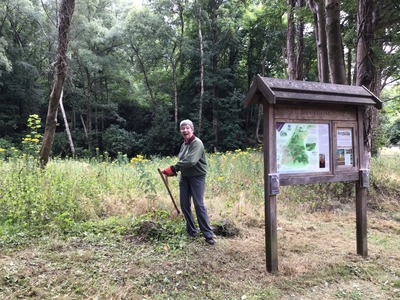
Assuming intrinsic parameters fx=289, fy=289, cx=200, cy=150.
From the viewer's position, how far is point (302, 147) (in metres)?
3.76

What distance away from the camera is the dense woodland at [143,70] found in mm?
21125

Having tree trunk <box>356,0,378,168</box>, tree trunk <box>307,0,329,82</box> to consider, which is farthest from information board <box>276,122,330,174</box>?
tree trunk <box>307,0,329,82</box>

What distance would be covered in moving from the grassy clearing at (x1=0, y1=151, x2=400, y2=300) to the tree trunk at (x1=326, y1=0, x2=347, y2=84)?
3161 millimetres

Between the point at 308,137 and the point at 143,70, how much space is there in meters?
21.9

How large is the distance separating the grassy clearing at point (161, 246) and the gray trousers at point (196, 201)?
0.20 metres

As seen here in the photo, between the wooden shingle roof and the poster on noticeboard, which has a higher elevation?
the wooden shingle roof

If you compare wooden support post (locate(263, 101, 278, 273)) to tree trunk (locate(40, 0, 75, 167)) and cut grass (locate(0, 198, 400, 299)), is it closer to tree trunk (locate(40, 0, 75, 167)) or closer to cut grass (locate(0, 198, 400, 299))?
cut grass (locate(0, 198, 400, 299))

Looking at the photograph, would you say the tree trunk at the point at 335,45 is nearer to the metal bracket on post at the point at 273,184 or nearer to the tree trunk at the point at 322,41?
the tree trunk at the point at 322,41

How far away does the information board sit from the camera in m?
3.63

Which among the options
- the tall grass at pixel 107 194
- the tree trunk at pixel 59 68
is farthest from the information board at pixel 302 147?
the tree trunk at pixel 59 68

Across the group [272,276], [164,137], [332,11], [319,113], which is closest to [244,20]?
[164,137]

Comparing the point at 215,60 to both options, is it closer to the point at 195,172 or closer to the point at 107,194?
the point at 107,194

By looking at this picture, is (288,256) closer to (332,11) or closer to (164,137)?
(332,11)

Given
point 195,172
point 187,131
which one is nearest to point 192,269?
point 195,172
